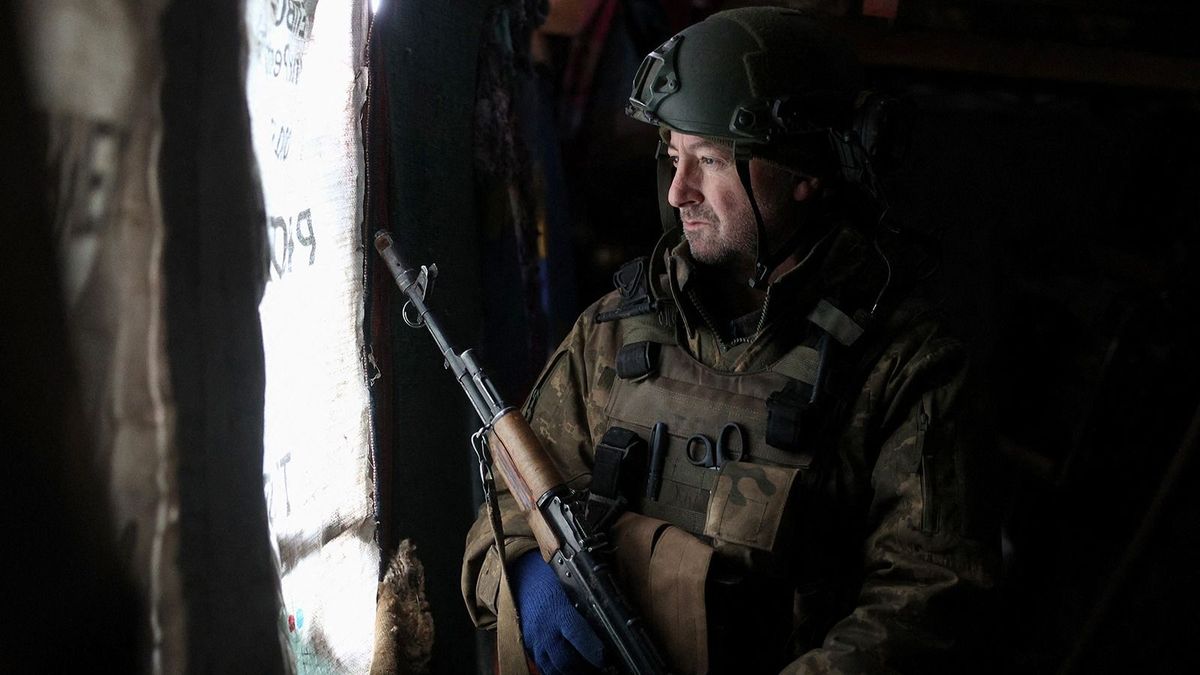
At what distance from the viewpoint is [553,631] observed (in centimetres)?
165

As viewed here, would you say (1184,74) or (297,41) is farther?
(1184,74)

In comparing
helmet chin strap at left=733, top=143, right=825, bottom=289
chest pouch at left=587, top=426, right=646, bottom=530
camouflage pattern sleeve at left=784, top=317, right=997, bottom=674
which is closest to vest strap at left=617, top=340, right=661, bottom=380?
chest pouch at left=587, top=426, right=646, bottom=530

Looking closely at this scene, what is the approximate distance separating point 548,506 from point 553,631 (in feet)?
0.75

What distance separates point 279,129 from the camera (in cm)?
136

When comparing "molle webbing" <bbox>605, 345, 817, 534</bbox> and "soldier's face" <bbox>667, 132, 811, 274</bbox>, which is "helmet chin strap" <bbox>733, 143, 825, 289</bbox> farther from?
"molle webbing" <bbox>605, 345, 817, 534</bbox>

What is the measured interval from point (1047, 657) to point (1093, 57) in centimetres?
202

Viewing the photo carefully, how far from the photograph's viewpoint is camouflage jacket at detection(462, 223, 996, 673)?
151 centimetres

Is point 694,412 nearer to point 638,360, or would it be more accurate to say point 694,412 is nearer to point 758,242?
point 638,360

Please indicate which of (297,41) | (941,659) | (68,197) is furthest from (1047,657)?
(68,197)

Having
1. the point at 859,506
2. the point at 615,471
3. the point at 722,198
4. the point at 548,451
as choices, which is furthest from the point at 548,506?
the point at 722,198

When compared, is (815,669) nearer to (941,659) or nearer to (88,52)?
(941,659)

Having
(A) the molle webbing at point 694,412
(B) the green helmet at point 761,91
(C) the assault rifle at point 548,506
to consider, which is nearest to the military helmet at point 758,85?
(B) the green helmet at point 761,91

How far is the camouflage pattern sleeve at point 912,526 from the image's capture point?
1493 millimetres

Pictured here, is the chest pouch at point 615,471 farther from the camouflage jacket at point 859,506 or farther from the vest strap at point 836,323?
the vest strap at point 836,323
